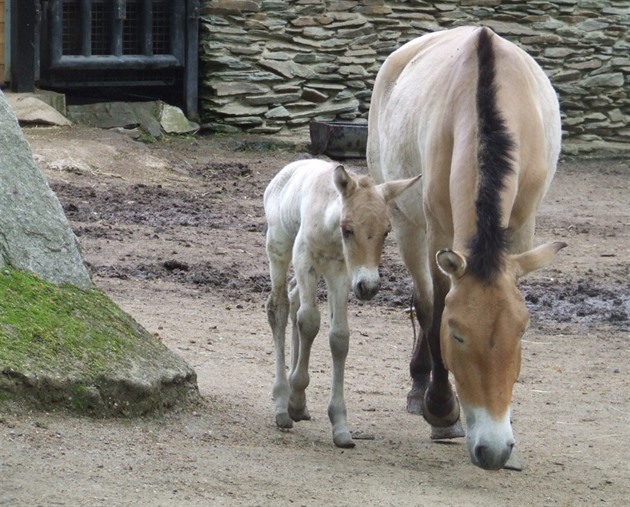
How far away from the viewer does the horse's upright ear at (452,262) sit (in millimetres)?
4094

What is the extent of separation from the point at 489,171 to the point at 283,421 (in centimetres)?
139

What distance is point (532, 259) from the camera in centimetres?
425

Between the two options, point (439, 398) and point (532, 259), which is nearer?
point (532, 259)

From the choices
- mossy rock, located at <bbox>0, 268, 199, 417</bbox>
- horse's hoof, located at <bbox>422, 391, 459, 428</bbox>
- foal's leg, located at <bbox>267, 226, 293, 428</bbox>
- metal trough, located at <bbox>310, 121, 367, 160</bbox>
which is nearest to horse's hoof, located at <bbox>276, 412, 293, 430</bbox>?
foal's leg, located at <bbox>267, 226, 293, 428</bbox>

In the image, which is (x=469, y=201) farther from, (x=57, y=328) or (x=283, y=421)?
(x=57, y=328)

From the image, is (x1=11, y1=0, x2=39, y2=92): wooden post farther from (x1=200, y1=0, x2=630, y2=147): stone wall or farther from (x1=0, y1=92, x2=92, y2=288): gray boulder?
(x1=0, y1=92, x2=92, y2=288): gray boulder

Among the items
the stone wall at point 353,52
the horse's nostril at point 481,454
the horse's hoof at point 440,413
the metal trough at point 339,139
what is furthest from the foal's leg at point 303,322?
the stone wall at point 353,52

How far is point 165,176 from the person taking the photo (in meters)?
11.6

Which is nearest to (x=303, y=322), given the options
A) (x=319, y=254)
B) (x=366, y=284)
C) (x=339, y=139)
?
(x=319, y=254)

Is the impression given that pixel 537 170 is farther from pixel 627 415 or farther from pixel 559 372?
pixel 559 372

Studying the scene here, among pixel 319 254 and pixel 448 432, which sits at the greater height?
pixel 319 254

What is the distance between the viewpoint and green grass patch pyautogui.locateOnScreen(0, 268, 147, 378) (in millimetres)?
4402

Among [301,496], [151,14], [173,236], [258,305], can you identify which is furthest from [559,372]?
[151,14]

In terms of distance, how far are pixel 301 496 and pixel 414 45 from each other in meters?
3.43
